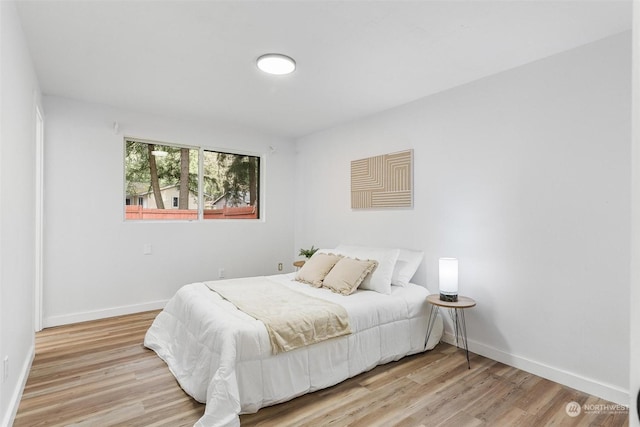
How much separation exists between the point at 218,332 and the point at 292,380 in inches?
23.4

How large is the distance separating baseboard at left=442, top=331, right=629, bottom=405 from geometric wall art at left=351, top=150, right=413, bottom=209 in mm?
1544

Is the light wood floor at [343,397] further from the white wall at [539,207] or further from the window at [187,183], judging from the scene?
the window at [187,183]

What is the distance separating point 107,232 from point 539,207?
4377 mm

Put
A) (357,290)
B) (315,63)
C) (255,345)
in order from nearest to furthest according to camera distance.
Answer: (255,345) < (315,63) < (357,290)

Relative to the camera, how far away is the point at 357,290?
10.8 feet

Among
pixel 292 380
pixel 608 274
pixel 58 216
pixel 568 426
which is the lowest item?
pixel 568 426

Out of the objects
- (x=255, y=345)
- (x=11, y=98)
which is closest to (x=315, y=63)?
(x=11, y=98)

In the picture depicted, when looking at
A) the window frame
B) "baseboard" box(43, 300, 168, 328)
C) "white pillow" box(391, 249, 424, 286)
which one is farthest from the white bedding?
the window frame

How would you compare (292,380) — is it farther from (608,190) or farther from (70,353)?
(608,190)

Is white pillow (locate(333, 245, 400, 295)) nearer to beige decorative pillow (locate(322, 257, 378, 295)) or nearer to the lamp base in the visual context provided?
beige decorative pillow (locate(322, 257, 378, 295))

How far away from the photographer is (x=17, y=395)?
7.28 feet

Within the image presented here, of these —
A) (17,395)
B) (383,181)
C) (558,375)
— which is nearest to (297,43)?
(383,181)

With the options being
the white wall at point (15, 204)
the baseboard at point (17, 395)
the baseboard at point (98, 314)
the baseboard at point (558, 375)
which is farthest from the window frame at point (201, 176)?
the baseboard at point (558, 375)

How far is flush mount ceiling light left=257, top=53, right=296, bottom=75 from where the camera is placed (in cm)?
271
